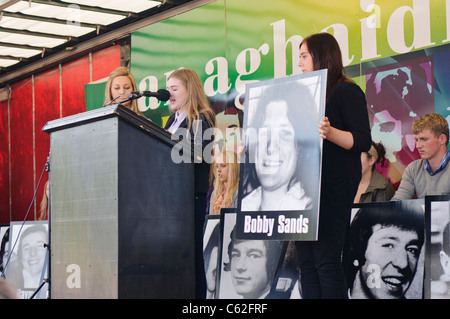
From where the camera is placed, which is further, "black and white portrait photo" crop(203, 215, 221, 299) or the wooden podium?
"black and white portrait photo" crop(203, 215, 221, 299)

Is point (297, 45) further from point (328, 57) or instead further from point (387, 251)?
point (328, 57)

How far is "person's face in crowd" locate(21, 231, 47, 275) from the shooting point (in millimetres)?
6168

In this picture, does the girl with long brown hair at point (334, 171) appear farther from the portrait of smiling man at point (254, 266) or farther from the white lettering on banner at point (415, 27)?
the white lettering on banner at point (415, 27)

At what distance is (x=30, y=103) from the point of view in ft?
33.2

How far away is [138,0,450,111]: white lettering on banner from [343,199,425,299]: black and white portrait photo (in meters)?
1.81

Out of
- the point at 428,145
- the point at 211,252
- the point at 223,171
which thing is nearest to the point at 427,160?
the point at 428,145

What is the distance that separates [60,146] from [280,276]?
161 centimetres

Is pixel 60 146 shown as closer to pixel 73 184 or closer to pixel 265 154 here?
pixel 73 184

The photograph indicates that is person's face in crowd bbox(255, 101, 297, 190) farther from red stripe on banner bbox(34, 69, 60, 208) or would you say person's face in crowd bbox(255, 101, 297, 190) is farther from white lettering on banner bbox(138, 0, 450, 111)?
red stripe on banner bbox(34, 69, 60, 208)

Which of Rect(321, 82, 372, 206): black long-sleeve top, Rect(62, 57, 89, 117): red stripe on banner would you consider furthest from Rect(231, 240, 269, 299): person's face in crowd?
Rect(62, 57, 89, 117): red stripe on banner

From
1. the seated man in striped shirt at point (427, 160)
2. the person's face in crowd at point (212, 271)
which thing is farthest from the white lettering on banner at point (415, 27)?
the person's face in crowd at point (212, 271)

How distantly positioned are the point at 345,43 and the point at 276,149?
2.72 metres

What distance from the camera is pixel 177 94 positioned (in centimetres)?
379
